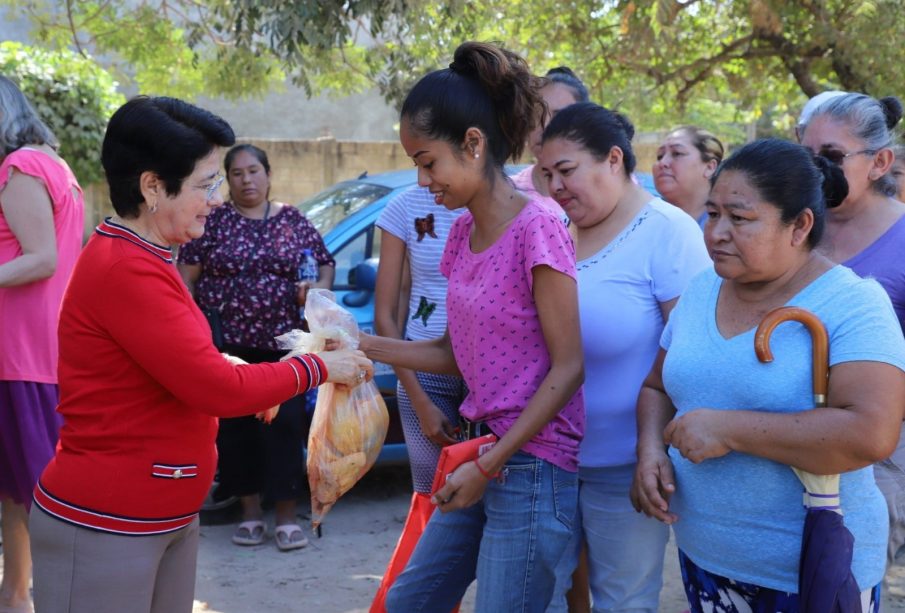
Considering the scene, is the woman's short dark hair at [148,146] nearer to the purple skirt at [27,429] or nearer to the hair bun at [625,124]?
the hair bun at [625,124]

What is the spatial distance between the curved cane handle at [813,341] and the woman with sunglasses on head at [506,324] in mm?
515

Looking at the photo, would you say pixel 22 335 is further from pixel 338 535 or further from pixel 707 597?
pixel 707 597

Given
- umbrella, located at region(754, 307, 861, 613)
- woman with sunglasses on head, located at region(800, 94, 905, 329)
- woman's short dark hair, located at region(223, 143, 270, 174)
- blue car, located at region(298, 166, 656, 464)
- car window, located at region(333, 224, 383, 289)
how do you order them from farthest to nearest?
car window, located at region(333, 224, 383, 289) → blue car, located at region(298, 166, 656, 464) → woman's short dark hair, located at region(223, 143, 270, 174) → woman with sunglasses on head, located at region(800, 94, 905, 329) → umbrella, located at region(754, 307, 861, 613)

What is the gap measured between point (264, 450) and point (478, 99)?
324cm

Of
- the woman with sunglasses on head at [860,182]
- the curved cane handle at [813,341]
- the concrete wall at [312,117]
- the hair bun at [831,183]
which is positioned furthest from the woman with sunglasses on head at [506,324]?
the concrete wall at [312,117]

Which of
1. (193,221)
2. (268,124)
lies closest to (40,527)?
(193,221)

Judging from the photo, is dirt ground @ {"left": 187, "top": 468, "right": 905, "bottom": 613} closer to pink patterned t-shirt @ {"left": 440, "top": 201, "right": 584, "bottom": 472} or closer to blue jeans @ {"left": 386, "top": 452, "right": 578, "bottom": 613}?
blue jeans @ {"left": 386, "top": 452, "right": 578, "bottom": 613}

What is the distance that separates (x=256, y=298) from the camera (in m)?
5.37

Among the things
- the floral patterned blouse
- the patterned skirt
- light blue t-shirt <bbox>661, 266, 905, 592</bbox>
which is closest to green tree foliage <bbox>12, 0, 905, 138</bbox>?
the floral patterned blouse

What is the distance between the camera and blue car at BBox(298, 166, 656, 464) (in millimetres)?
5785

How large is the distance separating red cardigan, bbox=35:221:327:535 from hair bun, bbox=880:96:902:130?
2.22 m

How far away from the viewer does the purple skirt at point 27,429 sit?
3.88 m

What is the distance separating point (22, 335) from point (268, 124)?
60.8ft

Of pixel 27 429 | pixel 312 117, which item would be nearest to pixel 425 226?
pixel 27 429
